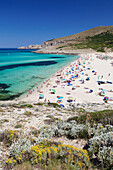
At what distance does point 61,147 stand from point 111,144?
6.42ft

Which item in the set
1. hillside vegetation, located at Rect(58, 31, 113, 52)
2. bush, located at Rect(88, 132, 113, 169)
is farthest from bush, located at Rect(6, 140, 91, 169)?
hillside vegetation, located at Rect(58, 31, 113, 52)

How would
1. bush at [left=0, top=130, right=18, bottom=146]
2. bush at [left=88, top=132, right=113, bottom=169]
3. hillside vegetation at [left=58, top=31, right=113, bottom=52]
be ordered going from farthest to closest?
hillside vegetation at [left=58, top=31, right=113, bottom=52]
bush at [left=0, top=130, right=18, bottom=146]
bush at [left=88, top=132, right=113, bottom=169]

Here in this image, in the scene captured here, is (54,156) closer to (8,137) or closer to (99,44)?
(8,137)

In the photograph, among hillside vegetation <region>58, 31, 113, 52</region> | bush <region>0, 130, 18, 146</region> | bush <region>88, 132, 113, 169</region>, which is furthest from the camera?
hillside vegetation <region>58, 31, 113, 52</region>

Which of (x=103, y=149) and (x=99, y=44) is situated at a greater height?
(x=99, y=44)

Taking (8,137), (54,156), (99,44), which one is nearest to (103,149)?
(54,156)

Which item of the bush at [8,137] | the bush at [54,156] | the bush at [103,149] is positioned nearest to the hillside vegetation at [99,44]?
the bush at [103,149]

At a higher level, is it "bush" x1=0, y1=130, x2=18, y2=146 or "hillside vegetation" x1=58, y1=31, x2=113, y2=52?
"hillside vegetation" x1=58, y1=31, x2=113, y2=52

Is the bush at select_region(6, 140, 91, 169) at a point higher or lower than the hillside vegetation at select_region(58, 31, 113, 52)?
lower

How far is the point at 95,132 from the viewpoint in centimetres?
592

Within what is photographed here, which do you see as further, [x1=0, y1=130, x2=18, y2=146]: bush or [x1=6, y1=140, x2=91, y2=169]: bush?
[x1=0, y1=130, x2=18, y2=146]: bush

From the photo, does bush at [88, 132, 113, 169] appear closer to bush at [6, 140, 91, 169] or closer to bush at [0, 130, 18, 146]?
bush at [6, 140, 91, 169]

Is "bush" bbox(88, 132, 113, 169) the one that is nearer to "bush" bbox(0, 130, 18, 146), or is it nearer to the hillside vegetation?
"bush" bbox(0, 130, 18, 146)

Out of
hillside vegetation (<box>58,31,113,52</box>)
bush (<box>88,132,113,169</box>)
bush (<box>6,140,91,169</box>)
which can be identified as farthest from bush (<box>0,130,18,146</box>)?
hillside vegetation (<box>58,31,113,52</box>)
